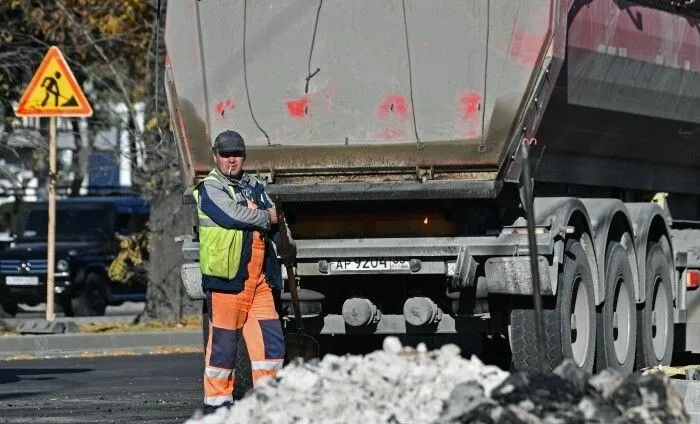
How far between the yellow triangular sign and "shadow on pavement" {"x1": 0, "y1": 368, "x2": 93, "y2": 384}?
3.32 metres

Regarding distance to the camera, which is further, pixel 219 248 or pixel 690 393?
pixel 219 248

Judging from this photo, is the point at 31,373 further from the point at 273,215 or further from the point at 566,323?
the point at 273,215

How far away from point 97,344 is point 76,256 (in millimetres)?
9128

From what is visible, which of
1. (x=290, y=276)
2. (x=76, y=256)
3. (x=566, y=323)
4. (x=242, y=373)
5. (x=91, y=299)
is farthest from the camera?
(x=91, y=299)

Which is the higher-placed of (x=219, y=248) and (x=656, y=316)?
(x=219, y=248)

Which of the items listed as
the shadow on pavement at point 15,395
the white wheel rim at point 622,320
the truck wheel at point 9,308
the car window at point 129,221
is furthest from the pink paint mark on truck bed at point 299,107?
the car window at point 129,221

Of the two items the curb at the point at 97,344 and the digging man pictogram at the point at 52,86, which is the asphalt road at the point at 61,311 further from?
the digging man pictogram at the point at 52,86

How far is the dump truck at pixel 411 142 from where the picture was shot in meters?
12.2

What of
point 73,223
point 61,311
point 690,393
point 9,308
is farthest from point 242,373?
point 61,311

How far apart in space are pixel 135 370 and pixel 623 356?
164 inches

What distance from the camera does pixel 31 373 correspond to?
15664mm

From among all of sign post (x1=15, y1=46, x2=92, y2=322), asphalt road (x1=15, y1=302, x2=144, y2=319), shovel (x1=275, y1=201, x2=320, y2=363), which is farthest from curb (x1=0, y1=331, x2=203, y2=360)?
asphalt road (x1=15, y1=302, x2=144, y2=319)

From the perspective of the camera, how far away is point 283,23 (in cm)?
A: 1262

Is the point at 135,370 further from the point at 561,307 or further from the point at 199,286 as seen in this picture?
the point at 561,307
